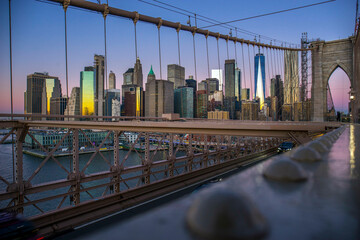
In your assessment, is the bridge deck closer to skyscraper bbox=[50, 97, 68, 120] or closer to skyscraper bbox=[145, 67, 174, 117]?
skyscraper bbox=[50, 97, 68, 120]

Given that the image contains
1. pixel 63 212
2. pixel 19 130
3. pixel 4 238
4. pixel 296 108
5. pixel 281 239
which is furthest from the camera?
pixel 296 108

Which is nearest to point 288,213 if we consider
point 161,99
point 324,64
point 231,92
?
point 324,64

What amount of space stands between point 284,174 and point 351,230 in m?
0.56

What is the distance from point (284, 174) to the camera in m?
1.36

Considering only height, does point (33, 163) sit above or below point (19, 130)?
below

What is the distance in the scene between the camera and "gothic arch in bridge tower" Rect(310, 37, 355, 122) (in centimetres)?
2553

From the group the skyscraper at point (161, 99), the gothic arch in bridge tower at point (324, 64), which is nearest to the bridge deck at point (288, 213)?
the gothic arch in bridge tower at point (324, 64)

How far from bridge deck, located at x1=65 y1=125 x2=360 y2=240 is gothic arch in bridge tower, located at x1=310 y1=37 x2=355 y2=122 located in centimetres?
2783

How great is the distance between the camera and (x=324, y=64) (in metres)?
26.3

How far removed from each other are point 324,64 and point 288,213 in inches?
1207

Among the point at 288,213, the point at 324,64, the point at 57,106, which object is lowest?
the point at 288,213

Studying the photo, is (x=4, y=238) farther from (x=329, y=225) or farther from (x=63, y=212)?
(x=329, y=225)

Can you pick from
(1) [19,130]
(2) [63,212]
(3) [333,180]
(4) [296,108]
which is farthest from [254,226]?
(4) [296,108]

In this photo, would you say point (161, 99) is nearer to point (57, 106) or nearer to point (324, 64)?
point (57, 106)
